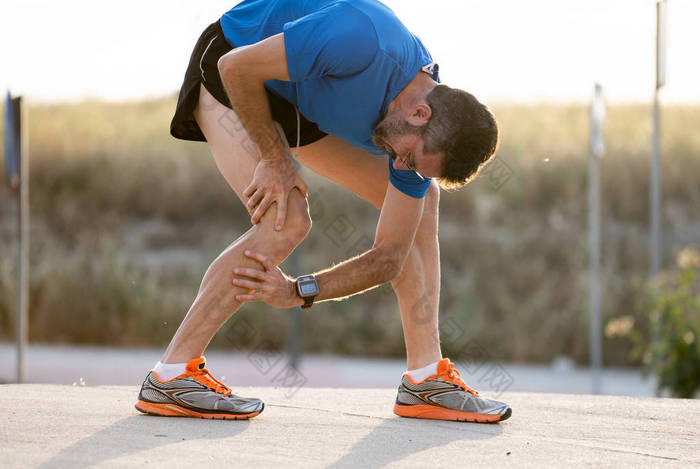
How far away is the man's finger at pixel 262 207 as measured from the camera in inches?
110

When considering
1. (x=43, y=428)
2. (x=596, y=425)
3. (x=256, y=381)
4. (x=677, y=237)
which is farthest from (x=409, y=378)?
(x=677, y=237)

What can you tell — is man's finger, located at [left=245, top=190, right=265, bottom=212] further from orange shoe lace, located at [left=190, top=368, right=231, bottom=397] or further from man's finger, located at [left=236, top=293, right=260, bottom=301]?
orange shoe lace, located at [left=190, top=368, right=231, bottom=397]

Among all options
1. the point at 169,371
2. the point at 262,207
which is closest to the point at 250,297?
the point at 262,207

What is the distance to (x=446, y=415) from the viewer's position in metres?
3.16

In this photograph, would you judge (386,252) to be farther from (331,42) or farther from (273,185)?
(331,42)

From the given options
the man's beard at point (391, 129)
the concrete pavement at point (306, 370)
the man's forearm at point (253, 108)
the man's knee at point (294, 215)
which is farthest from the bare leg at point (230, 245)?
the concrete pavement at point (306, 370)

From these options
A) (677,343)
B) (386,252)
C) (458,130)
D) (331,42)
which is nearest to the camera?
(331,42)

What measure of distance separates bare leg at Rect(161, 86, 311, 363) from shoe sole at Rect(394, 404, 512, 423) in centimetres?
79

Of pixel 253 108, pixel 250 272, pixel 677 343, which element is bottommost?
pixel 677 343

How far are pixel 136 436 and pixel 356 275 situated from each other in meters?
0.87

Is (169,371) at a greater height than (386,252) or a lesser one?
lesser

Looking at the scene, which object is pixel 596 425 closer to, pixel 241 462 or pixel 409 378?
pixel 409 378

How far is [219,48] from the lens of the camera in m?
2.98

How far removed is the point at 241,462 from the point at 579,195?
15.2 metres
